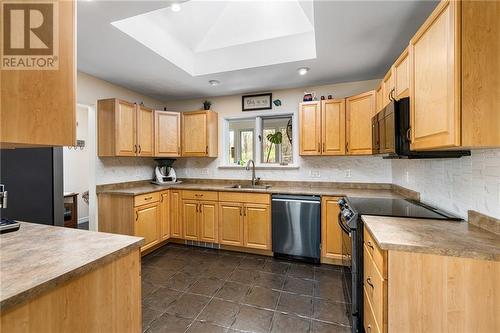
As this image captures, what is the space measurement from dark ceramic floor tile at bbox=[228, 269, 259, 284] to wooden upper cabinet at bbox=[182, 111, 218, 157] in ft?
6.10

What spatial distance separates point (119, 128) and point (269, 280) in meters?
2.68

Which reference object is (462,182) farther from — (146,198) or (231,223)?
(146,198)

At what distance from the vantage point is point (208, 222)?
3369mm

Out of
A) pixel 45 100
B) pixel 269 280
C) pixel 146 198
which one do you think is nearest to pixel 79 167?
pixel 146 198

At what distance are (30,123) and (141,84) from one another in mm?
2921

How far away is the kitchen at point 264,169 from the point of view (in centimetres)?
102

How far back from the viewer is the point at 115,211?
3029 mm

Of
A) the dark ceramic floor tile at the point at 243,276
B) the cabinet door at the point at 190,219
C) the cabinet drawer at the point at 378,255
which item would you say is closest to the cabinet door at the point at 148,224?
the cabinet door at the point at 190,219

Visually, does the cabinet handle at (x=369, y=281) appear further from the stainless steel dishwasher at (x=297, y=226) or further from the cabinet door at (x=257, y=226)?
the cabinet door at (x=257, y=226)

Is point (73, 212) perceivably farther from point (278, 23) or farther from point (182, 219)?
point (278, 23)

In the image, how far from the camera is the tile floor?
1.85m

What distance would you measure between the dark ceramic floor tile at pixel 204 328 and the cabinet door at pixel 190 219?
1.65 metres

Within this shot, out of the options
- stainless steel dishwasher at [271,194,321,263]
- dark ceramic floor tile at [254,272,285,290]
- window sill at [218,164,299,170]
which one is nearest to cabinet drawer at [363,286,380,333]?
dark ceramic floor tile at [254,272,285,290]

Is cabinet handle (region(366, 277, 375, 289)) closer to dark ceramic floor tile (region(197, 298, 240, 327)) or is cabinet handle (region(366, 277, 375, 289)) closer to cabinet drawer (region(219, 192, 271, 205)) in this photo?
dark ceramic floor tile (region(197, 298, 240, 327))
